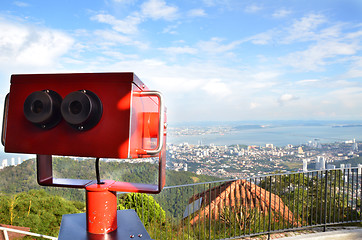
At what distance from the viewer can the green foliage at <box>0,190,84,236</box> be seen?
3.40 metres

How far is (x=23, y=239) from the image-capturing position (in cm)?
293

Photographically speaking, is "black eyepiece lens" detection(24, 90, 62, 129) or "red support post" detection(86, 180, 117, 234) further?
"red support post" detection(86, 180, 117, 234)

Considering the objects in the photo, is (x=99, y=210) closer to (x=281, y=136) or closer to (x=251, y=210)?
(x=251, y=210)

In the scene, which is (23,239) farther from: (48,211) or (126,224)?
(126,224)

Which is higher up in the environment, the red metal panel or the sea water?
the red metal panel

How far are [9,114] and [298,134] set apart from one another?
16403 mm

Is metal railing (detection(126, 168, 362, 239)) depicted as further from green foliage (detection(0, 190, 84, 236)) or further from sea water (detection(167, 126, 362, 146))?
sea water (detection(167, 126, 362, 146))

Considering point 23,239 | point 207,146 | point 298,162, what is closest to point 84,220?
point 23,239

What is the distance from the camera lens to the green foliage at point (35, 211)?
3.40 metres

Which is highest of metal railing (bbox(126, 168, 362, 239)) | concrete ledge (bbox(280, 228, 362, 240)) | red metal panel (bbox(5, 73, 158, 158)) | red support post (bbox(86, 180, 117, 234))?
red metal panel (bbox(5, 73, 158, 158))

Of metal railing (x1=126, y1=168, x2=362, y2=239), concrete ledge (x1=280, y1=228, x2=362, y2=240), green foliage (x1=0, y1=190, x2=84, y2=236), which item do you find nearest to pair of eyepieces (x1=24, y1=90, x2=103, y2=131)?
green foliage (x1=0, y1=190, x2=84, y2=236)

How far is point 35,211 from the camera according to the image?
12.4 ft

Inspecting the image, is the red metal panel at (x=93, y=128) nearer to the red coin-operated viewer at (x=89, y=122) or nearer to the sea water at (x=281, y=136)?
the red coin-operated viewer at (x=89, y=122)

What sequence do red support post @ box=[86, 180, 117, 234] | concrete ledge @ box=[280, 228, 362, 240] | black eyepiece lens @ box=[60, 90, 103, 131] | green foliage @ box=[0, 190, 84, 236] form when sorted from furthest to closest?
1. concrete ledge @ box=[280, 228, 362, 240]
2. green foliage @ box=[0, 190, 84, 236]
3. red support post @ box=[86, 180, 117, 234]
4. black eyepiece lens @ box=[60, 90, 103, 131]
